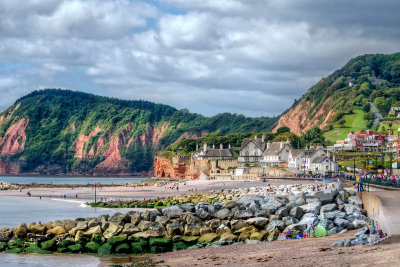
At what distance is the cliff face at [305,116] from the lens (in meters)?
147

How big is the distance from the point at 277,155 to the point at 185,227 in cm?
5963

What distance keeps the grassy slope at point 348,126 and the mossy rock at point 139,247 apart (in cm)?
9623

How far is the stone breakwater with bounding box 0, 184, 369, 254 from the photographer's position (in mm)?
21203

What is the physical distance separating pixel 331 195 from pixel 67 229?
13598mm

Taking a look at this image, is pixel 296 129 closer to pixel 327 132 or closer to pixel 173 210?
pixel 327 132

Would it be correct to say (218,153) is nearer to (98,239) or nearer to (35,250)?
(98,239)

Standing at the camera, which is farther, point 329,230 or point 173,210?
point 173,210

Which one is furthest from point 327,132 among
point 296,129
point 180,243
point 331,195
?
point 180,243

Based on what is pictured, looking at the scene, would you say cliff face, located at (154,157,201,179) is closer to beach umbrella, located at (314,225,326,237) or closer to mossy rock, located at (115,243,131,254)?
mossy rock, located at (115,243,131,254)

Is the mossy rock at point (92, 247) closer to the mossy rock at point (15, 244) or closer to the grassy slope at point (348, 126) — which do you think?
the mossy rock at point (15, 244)

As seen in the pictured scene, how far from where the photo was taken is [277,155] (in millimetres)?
80750

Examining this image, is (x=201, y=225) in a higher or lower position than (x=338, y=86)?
lower

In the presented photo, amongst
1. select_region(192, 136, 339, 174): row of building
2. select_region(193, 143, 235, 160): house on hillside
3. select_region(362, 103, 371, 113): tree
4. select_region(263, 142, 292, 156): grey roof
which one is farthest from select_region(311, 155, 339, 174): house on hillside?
select_region(362, 103, 371, 113): tree

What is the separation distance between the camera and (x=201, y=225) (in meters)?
22.8
